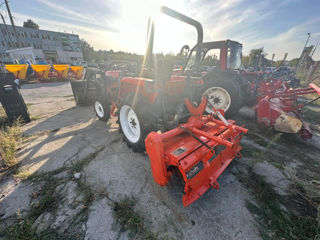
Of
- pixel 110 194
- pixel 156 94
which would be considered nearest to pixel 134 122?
pixel 156 94

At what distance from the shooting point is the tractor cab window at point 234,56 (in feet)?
14.8

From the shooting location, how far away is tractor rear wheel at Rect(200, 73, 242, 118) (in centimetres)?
348

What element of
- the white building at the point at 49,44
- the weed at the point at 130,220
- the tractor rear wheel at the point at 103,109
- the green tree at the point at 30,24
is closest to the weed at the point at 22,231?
the weed at the point at 130,220

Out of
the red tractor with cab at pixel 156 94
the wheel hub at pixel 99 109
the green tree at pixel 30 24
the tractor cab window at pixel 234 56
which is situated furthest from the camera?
the green tree at pixel 30 24

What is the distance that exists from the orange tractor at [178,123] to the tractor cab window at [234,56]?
48.8 inches

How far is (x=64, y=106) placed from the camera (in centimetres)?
561

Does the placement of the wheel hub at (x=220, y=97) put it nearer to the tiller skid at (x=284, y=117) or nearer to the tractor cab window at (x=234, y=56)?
the tiller skid at (x=284, y=117)

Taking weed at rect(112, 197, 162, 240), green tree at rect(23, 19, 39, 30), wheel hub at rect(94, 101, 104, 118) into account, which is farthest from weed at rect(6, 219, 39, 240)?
green tree at rect(23, 19, 39, 30)

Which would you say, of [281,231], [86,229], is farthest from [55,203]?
[281,231]

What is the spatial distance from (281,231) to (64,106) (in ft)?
23.0

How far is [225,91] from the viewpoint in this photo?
369 cm

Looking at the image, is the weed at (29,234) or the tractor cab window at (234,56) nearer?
the weed at (29,234)

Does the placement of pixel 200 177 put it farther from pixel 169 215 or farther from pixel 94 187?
pixel 94 187

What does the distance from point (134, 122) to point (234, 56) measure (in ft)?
14.8
